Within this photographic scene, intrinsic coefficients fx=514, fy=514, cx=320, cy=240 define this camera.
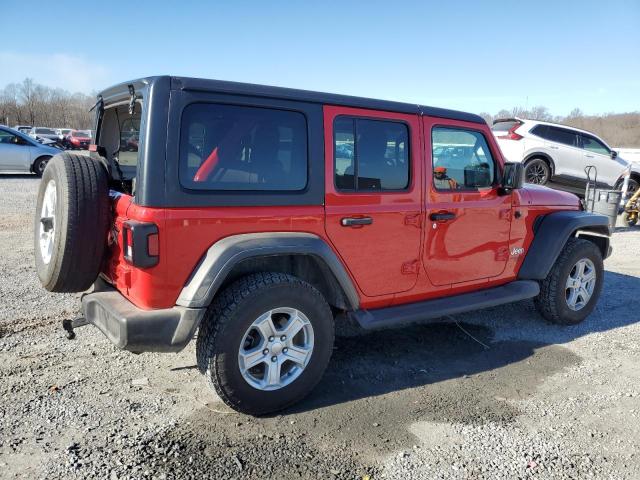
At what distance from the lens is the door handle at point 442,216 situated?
12.5ft

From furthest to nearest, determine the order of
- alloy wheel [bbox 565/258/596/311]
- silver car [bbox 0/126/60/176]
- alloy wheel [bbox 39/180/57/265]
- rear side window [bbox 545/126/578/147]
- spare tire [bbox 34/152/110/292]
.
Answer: silver car [bbox 0/126/60/176] → rear side window [bbox 545/126/578/147] → alloy wheel [bbox 565/258/596/311] → alloy wheel [bbox 39/180/57/265] → spare tire [bbox 34/152/110/292]

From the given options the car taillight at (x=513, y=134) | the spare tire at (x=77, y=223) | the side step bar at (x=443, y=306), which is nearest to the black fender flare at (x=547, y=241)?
the side step bar at (x=443, y=306)

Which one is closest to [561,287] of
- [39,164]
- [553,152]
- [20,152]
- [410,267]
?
[410,267]

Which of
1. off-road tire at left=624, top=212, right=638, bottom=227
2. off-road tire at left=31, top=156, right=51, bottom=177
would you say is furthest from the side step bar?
off-road tire at left=31, top=156, right=51, bottom=177

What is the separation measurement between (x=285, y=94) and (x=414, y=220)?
130 centimetres

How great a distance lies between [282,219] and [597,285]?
3.57m

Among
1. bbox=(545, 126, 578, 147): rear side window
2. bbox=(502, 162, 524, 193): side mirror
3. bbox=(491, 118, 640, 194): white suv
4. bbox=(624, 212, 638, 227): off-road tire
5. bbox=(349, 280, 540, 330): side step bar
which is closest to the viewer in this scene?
bbox=(349, 280, 540, 330): side step bar

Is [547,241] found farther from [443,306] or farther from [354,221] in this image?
[354,221]

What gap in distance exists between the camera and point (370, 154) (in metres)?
3.58

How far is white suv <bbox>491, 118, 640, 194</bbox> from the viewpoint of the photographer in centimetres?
1165

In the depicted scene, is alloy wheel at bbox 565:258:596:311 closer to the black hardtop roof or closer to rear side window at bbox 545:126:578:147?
the black hardtop roof

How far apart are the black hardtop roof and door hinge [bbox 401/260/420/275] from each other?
3.64 ft

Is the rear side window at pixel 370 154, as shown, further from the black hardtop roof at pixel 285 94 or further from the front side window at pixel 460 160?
the front side window at pixel 460 160

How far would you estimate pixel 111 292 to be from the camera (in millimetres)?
3174
